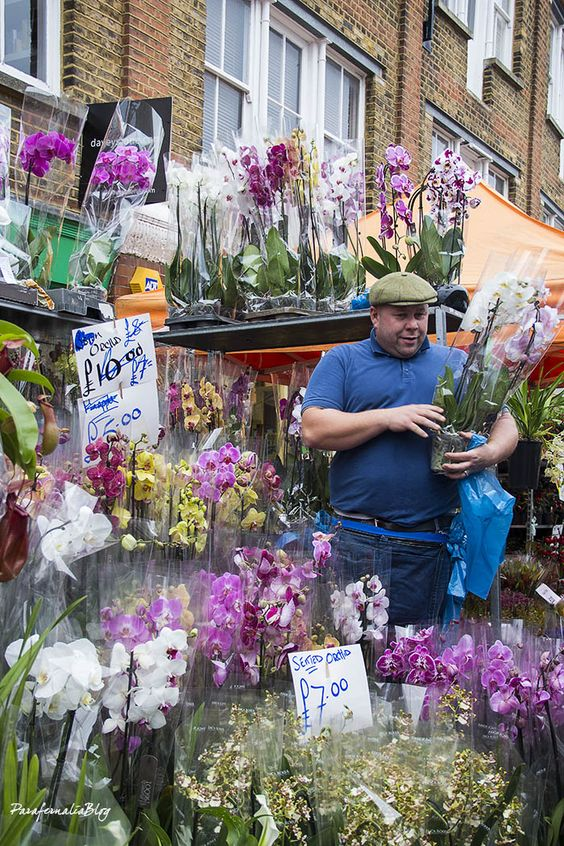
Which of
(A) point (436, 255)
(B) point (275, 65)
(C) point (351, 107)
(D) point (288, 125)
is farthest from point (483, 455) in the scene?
(C) point (351, 107)

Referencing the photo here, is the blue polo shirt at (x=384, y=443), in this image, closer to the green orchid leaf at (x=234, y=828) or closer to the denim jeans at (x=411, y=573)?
the denim jeans at (x=411, y=573)

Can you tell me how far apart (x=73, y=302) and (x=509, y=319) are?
1345 mm

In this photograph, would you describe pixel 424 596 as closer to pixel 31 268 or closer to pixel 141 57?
pixel 31 268

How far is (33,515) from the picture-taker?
A: 58.7 inches

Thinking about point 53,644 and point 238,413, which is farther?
point 238,413

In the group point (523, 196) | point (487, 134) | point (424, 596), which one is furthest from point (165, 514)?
point (523, 196)

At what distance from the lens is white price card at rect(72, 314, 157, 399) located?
251cm

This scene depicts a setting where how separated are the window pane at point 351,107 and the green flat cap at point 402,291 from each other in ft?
20.9

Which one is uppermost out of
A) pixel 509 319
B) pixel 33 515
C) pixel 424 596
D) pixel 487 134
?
pixel 487 134

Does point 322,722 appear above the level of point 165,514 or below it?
below

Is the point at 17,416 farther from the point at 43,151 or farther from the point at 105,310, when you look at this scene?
the point at 43,151

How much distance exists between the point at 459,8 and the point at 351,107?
9.41 feet

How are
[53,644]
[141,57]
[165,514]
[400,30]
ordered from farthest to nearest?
[400,30]
[141,57]
[165,514]
[53,644]

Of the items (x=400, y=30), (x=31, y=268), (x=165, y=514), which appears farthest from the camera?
(x=400, y=30)
